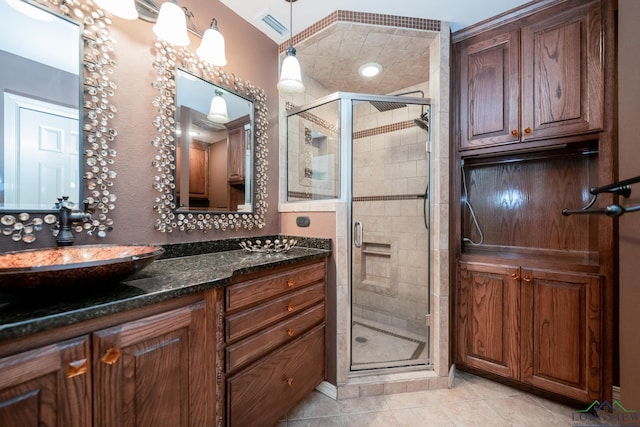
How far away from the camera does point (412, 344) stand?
210cm

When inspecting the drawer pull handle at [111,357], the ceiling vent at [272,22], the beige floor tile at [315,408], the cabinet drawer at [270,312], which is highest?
the ceiling vent at [272,22]

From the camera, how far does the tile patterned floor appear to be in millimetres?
1410

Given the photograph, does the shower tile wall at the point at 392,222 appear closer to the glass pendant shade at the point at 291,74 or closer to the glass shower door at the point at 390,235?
the glass shower door at the point at 390,235

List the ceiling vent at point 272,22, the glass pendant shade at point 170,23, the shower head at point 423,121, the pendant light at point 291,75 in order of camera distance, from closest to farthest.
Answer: the glass pendant shade at point 170,23
the pendant light at point 291,75
the ceiling vent at point 272,22
the shower head at point 423,121

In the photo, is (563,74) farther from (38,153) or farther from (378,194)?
(38,153)

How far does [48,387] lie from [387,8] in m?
2.29

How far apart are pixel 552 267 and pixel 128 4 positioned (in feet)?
8.54

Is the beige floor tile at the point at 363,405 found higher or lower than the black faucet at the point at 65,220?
lower

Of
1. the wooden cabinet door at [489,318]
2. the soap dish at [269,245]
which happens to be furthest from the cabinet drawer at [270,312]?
the wooden cabinet door at [489,318]

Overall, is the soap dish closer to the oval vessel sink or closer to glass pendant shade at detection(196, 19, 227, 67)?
the oval vessel sink

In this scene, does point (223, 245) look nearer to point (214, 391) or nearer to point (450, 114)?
point (214, 391)

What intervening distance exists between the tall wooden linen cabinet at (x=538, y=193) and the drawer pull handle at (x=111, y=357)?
189cm

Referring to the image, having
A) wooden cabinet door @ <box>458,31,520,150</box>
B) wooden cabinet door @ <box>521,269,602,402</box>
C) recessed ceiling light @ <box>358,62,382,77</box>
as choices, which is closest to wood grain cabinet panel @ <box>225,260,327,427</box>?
wooden cabinet door @ <box>521,269,602,402</box>

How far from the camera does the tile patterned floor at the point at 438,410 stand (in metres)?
1.41
